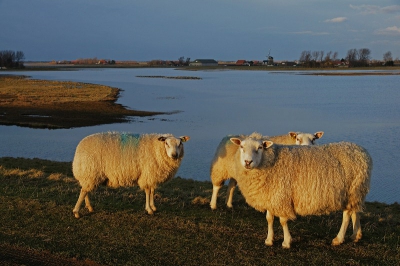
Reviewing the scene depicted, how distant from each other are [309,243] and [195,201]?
337 centimetres

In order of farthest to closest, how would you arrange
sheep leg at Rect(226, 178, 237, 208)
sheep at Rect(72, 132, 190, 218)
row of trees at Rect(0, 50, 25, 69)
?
1. row of trees at Rect(0, 50, 25, 69)
2. sheep leg at Rect(226, 178, 237, 208)
3. sheep at Rect(72, 132, 190, 218)

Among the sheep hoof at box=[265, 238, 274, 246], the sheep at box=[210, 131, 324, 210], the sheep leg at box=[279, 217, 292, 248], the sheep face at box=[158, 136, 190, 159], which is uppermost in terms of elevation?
the sheep face at box=[158, 136, 190, 159]

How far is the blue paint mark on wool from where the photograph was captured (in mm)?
9365

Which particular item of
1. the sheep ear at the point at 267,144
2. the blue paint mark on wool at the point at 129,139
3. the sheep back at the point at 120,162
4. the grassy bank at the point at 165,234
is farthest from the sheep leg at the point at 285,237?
the blue paint mark on wool at the point at 129,139

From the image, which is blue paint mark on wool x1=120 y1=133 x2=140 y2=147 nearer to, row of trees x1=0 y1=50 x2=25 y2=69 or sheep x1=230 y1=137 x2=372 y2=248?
sheep x1=230 y1=137 x2=372 y2=248

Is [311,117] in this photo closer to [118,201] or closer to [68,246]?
[118,201]

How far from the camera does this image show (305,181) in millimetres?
7289

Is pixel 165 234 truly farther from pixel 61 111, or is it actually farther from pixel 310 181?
pixel 61 111

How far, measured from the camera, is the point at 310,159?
296 inches

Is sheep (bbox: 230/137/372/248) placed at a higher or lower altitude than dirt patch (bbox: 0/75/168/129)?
higher

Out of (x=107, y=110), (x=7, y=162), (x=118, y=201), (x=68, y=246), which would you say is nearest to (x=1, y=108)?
(x=107, y=110)

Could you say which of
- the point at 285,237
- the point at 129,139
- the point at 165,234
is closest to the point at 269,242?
the point at 285,237

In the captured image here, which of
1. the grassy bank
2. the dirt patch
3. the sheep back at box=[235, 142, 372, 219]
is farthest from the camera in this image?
the dirt patch

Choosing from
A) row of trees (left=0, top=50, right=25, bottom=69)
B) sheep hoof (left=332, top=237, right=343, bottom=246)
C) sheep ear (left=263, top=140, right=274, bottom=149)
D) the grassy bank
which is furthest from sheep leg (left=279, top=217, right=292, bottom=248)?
row of trees (left=0, top=50, right=25, bottom=69)
